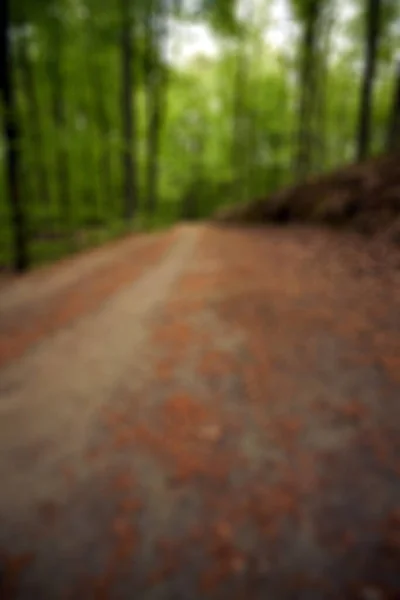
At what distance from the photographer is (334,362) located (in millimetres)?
3078

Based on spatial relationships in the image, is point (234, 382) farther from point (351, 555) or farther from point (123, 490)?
point (351, 555)

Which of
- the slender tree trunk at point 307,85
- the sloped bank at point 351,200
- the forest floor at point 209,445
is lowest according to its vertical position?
the forest floor at point 209,445

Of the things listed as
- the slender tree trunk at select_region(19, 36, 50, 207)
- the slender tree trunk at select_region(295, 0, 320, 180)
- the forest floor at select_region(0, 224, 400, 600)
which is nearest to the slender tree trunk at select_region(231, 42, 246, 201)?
the slender tree trunk at select_region(295, 0, 320, 180)

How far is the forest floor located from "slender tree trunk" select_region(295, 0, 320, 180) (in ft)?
43.4

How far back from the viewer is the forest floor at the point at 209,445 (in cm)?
184

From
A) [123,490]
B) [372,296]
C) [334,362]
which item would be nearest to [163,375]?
[123,490]

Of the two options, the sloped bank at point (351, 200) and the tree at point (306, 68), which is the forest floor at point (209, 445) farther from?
the tree at point (306, 68)

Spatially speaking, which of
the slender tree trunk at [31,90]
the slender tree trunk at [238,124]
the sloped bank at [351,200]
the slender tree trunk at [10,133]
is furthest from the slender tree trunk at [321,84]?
the slender tree trunk at [10,133]

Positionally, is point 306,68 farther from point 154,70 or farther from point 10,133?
point 10,133

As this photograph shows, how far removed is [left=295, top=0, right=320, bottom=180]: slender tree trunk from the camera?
1452cm

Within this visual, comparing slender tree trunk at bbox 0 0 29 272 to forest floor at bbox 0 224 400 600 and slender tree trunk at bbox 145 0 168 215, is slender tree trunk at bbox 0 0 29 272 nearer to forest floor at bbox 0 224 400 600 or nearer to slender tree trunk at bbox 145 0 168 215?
forest floor at bbox 0 224 400 600

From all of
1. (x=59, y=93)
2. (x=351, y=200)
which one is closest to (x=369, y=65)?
(x=351, y=200)

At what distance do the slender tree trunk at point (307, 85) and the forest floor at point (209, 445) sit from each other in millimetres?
13240

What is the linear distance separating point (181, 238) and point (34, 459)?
6.60m
